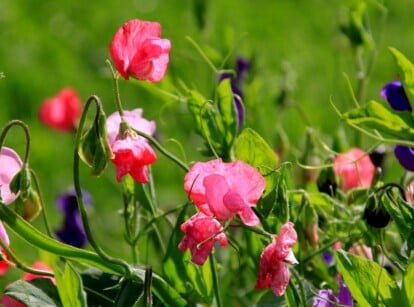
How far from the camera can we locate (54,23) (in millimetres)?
4289

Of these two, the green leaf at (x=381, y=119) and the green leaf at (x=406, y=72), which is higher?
the green leaf at (x=406, y=72)

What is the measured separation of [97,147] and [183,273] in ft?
0.67

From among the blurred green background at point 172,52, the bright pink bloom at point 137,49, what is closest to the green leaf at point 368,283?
the bright pink bloom at point 137,49

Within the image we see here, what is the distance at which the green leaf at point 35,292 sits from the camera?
1101mm

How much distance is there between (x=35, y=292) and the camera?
1.14 metres

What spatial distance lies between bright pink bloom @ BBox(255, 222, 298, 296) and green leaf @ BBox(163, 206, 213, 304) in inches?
6.1

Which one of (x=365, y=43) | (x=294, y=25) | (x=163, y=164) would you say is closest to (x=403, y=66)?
→ (x=365, y=43)

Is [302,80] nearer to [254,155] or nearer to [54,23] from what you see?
[54,23]

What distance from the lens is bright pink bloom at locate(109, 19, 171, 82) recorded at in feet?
3.77

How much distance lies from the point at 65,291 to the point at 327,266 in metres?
0.42

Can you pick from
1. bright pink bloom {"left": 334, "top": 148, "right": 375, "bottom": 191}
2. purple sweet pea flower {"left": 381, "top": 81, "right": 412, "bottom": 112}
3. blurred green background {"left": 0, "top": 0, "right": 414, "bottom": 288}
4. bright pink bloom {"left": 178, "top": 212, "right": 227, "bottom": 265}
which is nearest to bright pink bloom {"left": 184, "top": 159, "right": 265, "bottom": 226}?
bright pink bloom {"left": 178, "top": 212, "right": 227, "bottom": 265}

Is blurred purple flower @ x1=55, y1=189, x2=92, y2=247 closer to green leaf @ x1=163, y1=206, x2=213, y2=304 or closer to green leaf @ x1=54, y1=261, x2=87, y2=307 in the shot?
green leaf @ x1=163, y1=206, x2=213, y2=304

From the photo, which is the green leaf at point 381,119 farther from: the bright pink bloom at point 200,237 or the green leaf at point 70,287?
the green leaf at point 70,287

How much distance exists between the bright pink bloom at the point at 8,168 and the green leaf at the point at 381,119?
1.01ft
